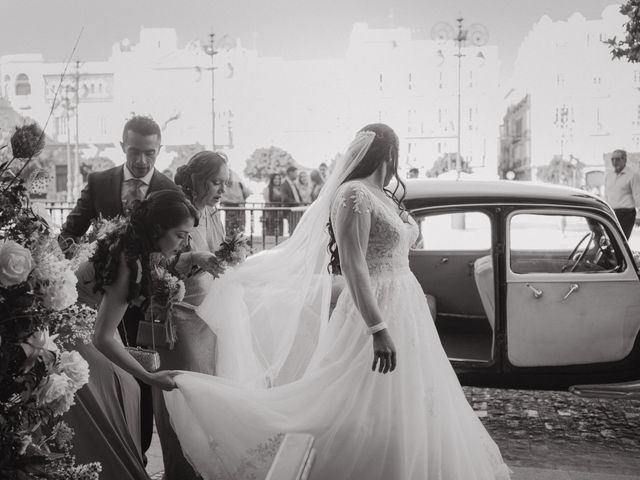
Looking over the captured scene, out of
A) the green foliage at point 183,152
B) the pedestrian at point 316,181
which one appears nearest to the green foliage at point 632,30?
the pedestrian at point 316,181

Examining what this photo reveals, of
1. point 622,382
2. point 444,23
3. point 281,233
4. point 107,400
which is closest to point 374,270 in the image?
point 107,400

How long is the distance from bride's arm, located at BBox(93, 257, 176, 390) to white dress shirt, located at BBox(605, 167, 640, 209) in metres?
8.76

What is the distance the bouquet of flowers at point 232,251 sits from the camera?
3.66m

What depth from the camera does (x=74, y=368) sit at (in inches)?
74.0

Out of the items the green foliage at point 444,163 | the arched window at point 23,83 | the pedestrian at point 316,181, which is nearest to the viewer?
the pedestrian at point 316,181

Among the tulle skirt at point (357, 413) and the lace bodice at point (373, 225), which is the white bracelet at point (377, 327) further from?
the lace bodice at point (373, 225)

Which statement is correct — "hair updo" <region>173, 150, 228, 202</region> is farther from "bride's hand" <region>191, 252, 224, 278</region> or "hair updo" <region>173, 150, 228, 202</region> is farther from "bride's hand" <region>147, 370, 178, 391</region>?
"bride's hand" <region>147, 370, 178, 391</region>

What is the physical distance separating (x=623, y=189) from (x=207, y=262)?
812 cm

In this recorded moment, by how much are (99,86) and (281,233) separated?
18212 mm

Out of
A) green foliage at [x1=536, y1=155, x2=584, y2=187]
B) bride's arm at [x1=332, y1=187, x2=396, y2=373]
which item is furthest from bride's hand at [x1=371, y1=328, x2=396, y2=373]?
green foliage at [x1=536, y1=155, x2=584, y2=187]

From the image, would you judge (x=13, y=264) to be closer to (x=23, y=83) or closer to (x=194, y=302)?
(x=194, y=302)

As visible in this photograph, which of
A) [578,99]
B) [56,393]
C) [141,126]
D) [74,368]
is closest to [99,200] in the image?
[141,126]

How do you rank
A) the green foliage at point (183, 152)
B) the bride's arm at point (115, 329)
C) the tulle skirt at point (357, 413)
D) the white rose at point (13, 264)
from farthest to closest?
the green foliage at point (183, 152), the tulle skirt at point (357, 413), the bride's arm at point (115, 329), the white rose at point (13, 264)

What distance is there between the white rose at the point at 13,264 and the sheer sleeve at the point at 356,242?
1.83 meters
